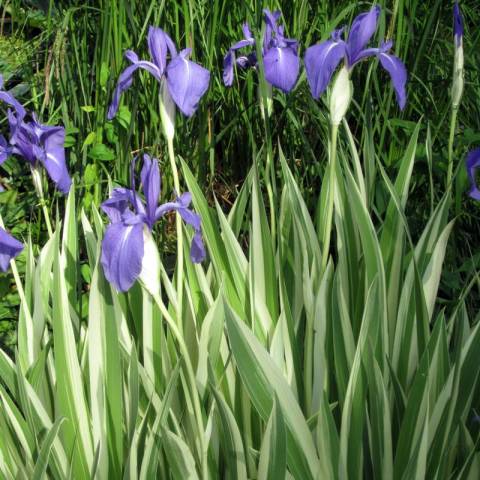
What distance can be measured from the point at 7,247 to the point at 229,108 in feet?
4.66

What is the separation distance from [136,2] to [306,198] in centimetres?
91

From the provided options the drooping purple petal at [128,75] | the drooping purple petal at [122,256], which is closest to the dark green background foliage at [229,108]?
the drooping purple petal at [128,75]

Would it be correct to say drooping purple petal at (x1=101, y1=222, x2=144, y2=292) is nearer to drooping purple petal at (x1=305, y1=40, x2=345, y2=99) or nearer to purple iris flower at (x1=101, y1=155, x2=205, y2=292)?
purple iris flower at (x1=101, y1=155, x2=205, y2=292)

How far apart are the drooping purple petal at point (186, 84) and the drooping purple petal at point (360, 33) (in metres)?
0.28

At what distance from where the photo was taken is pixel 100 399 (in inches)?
48.2

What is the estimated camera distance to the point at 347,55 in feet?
4.23

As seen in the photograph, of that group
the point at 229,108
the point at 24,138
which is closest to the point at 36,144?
the point at 24,138

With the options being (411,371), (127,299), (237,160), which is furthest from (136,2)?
(411,371)

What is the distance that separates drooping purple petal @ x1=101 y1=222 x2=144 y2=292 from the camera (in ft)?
3.29

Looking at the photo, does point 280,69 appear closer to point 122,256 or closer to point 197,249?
point 197,249

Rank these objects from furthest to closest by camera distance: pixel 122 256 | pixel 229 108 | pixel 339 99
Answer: pixel 229 108, pixel 339 99, pixel 122 256

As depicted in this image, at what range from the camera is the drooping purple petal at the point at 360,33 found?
1.27m

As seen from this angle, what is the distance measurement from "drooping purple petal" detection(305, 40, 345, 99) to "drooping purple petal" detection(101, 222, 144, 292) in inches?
16.8

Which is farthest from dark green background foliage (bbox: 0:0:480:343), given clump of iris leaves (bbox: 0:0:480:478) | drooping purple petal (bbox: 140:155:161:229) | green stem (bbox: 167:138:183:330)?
drooping purple petal (bbox: 140:155:161:229)
